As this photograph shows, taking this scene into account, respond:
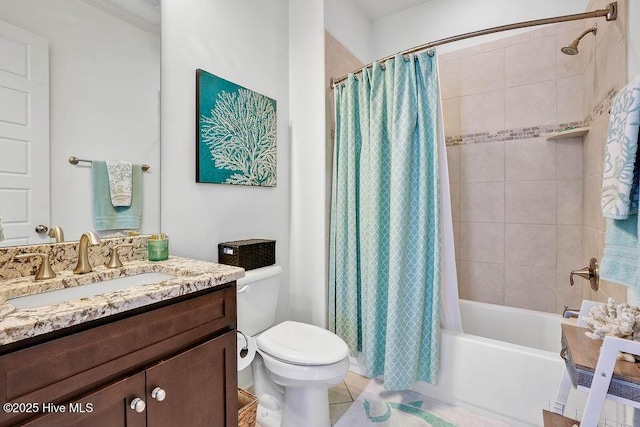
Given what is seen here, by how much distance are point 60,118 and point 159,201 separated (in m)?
0.48

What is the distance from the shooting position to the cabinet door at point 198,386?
88 cm

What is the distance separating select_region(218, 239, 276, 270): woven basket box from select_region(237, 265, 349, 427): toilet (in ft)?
0.17

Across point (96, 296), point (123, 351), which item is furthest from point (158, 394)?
point (96, 296)

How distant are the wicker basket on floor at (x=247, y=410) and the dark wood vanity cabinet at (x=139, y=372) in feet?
0.64

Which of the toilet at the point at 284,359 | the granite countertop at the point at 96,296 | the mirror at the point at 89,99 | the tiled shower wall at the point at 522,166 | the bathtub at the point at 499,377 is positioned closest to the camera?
the granite countertop at the point at 96,296

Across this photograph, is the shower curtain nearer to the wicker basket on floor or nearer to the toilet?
the toilet

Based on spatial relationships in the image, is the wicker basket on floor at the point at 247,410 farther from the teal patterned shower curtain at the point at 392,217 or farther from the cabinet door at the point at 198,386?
the teal patterned shower curtain at the point at 392,217

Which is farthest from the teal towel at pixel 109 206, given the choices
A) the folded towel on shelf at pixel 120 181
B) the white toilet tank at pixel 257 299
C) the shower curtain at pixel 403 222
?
the shower curtain at pixel 403 222

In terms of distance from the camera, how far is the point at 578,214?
1.99 metres

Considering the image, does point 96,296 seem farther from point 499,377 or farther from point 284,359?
point 499,377

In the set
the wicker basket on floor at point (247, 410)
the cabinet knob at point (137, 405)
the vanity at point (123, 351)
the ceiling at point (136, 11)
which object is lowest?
the wicker basket on floor at point (247, 410)

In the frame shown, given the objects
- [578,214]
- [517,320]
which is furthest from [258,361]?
[578,214]

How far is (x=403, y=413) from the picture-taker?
1624 millimetres

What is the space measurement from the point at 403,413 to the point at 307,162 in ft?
5.29
